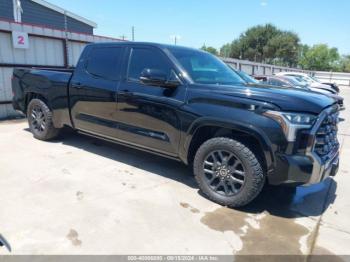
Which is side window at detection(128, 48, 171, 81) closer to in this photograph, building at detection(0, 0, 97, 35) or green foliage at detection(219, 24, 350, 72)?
building at detection(0, 0, 97, 35)

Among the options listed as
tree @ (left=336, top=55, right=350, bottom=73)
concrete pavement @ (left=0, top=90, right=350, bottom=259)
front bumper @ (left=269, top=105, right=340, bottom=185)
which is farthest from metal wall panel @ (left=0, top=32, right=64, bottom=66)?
tree @ (left=336, top=55, right=350, bottom=73)

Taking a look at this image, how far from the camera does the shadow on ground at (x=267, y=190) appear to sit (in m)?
3.49

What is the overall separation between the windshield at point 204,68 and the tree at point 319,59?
256 feet

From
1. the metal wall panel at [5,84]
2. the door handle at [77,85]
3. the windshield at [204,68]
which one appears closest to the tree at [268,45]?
the metal wall panel at [5,84]

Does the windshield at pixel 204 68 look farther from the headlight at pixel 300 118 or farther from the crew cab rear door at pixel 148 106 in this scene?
the headlight at pixel 300 118

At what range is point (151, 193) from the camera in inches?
145

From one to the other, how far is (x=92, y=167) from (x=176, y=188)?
1.40 m

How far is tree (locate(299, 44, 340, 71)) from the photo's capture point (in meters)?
75.1

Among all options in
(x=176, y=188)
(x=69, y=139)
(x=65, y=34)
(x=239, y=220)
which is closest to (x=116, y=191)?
(x=176, y=188)

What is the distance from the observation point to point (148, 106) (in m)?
3.88

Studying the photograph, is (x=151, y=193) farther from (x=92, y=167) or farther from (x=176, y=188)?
(x=92, y=167)

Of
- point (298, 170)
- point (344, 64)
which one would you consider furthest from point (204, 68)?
point (344, 64)

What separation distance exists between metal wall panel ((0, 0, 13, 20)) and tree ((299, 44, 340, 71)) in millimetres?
72768

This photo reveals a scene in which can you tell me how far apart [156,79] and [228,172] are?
54.8 inches
